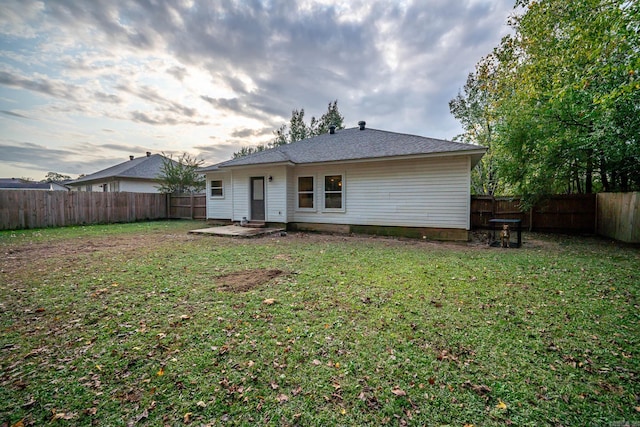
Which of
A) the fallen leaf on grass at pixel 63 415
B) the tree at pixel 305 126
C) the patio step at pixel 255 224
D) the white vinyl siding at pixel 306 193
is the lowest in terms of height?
the fallen leaf on grass at pixel 63 415

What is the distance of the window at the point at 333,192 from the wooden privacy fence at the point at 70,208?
12816mm

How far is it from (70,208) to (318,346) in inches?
662

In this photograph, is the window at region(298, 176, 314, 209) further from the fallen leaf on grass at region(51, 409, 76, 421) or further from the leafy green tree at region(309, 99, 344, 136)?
the leafy green tree at region(309, 99, 344, 136)

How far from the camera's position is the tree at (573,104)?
549 centimetres

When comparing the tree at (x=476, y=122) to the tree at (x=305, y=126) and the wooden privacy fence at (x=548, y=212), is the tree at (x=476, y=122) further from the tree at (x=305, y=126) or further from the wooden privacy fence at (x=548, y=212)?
the tree at (x=305, y=126)

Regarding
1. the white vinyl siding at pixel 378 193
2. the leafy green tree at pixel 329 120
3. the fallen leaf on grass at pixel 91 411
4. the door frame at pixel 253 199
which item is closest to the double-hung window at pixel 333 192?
the white vinyl siding at pixel 378 193

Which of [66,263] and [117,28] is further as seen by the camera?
[117,28]

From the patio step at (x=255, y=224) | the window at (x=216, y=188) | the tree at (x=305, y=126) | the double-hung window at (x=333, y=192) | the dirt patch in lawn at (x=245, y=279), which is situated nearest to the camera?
the dirt patch in lawn at (x=245, y=279)

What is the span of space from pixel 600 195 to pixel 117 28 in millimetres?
18618

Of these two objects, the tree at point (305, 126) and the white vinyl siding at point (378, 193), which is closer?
the white vinyl siding at point (378, 193)

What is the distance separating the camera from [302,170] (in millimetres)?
11656

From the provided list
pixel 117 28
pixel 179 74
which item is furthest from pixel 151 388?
pixel 179 74

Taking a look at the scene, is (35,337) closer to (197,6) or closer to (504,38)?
(197,6)

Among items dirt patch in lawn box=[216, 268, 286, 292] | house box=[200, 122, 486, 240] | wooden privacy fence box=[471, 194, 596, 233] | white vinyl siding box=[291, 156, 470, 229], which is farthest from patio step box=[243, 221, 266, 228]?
wooden privacy fence box=[471, 194, 596, 233]
